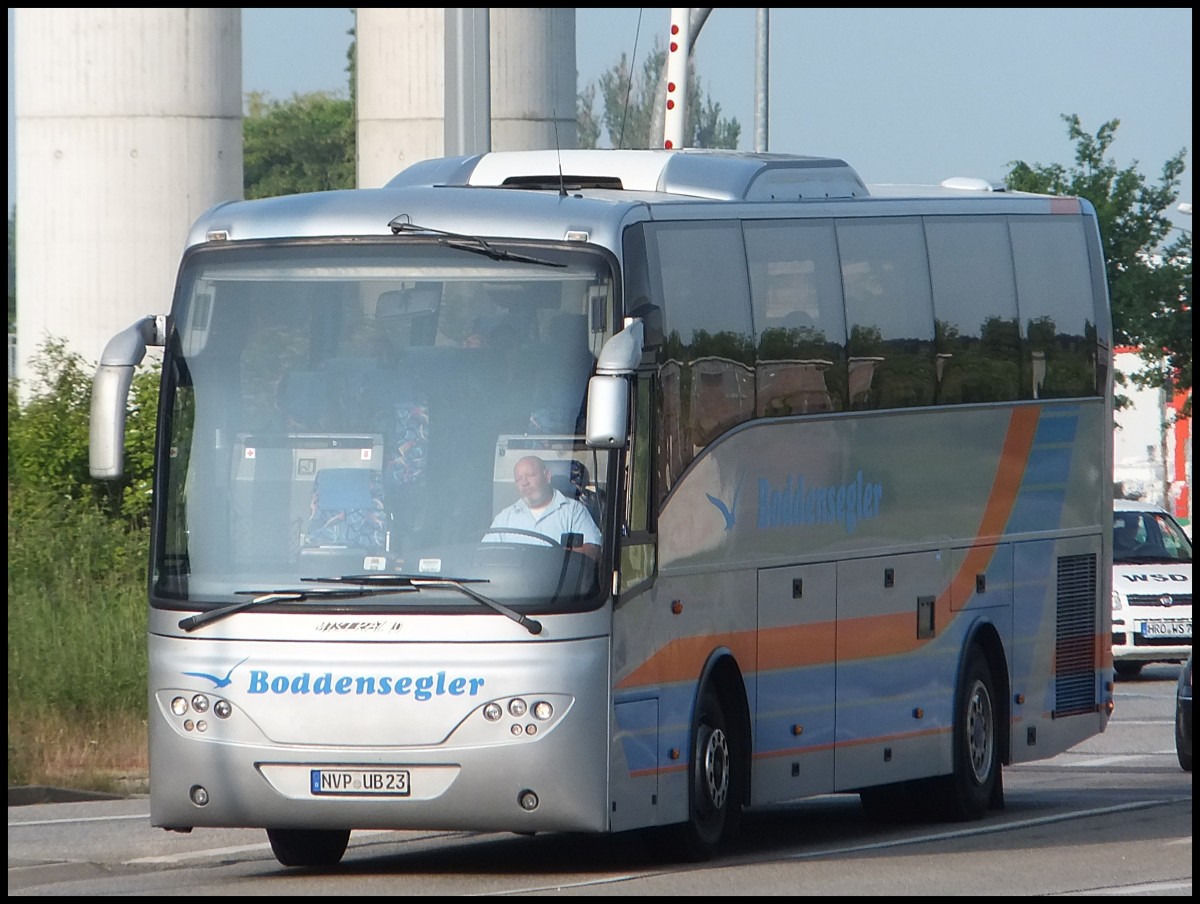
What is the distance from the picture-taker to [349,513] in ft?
38.5

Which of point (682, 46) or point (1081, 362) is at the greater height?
point (682, 46)

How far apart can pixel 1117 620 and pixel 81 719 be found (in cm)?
1327

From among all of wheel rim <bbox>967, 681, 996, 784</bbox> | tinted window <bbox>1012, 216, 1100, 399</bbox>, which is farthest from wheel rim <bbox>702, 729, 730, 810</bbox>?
tinted window <bbox>1012, 216, 1100, 399</bbox>

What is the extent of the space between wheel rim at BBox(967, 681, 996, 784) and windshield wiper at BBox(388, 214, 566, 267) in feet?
16.3

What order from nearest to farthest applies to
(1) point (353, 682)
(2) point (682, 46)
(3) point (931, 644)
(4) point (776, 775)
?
(1) point (353, 682) → (4) point (776, 775) → (3) point (931, 644) → (2) point (682, 46)

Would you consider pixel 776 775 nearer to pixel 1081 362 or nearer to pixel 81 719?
pixel 1081 362

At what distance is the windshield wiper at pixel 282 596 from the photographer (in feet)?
38.2

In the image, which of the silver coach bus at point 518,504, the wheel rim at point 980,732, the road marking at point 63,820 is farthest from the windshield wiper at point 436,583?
the wheel rim at point 980,732

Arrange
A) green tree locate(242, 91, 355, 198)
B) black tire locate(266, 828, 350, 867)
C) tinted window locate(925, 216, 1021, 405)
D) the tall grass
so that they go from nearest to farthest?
black tire locate(266, 828, 350, 867) → tinted window locate(925, 216, 1021, 405) → the tall grass → green tree locate(242, 91, 355, 198)

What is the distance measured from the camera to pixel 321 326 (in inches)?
480

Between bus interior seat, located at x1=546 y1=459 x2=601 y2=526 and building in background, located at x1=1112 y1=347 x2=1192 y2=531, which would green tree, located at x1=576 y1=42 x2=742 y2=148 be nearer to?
building in background, located at x1=1112 y1=347 x2=1192 y2=531

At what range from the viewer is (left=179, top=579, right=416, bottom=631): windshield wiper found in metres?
11.6

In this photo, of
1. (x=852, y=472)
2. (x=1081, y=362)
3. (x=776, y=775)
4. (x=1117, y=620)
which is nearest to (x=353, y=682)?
(x=776, y=775)

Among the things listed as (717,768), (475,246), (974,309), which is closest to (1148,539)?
(974,309)
